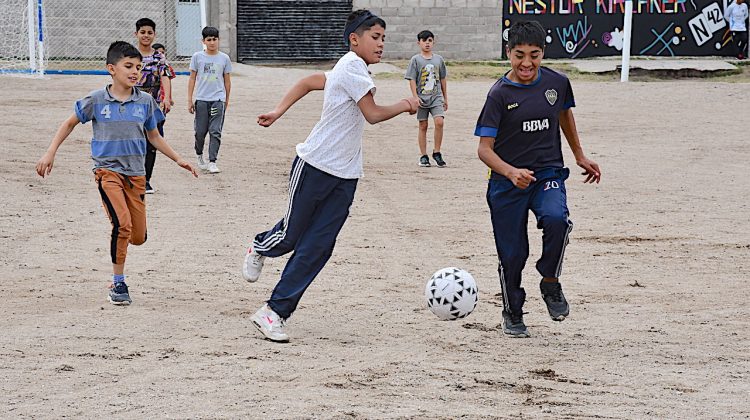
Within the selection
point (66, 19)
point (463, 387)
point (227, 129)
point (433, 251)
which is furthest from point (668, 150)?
point (66, 19)

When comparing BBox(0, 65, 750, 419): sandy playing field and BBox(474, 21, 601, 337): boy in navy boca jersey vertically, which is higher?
BBox(474, 21, 601, 337): boy in navy boca jersey

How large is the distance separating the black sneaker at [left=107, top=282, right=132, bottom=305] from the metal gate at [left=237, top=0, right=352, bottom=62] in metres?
22.1

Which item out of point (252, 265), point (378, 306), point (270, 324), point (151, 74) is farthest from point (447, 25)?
point (270, 324)

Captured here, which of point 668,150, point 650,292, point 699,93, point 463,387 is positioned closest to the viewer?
point 463,387

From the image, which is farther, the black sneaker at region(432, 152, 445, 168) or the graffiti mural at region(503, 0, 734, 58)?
the graffiti mural at region(503, 0, 734, 58)

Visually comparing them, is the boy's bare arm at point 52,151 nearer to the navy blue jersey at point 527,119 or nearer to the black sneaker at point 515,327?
the navy blue jersey at point 527,119

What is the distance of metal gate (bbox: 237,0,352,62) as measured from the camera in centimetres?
2919

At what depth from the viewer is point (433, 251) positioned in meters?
9.87

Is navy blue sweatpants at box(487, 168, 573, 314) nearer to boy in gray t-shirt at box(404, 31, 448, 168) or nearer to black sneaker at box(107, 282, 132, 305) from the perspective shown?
black sneaker at box(107, 282, 132, 305)

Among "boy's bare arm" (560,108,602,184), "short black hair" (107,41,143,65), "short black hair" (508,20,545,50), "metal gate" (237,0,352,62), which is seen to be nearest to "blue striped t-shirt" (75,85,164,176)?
"short black hair" (107,41,143,65)

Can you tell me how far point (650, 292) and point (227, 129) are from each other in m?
11.0

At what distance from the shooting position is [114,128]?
754 cm

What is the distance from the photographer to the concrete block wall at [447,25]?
99.1ft

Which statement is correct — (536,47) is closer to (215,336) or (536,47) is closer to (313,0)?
(215,336)
